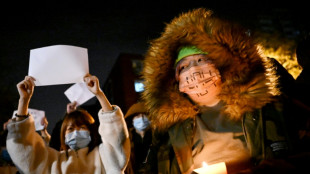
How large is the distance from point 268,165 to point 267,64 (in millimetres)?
1068

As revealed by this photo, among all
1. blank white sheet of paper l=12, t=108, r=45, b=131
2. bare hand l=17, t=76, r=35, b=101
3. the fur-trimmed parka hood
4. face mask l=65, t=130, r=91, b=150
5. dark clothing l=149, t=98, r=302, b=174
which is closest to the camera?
dark clothing l=149, t=98, r=302, b=174

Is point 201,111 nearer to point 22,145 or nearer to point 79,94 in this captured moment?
point 22,145

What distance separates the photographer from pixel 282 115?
6.66 feet

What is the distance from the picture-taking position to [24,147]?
265 centimetres

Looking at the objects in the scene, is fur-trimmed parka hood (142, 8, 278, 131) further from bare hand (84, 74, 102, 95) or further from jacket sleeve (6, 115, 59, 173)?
jacket sleeve (6, 115, 59, 173)

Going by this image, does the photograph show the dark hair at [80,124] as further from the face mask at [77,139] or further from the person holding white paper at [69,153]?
the person holding white paper at [69,153]

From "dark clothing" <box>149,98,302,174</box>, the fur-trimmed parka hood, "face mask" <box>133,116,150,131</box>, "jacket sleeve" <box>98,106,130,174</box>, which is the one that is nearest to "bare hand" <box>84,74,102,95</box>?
"jacket sleeve" <box>98,106,130,174</box>

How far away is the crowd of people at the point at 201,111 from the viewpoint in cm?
211

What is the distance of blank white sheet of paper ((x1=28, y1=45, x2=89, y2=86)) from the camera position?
2797 mm

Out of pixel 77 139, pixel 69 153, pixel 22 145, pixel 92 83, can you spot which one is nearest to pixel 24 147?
pixel 22 145

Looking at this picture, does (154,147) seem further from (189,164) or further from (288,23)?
(288,23)

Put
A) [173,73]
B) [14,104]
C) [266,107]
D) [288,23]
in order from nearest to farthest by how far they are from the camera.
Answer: [266,107], [173,73], [14,104], [288,23]

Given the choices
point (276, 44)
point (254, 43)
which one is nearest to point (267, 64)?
point (254, 43)

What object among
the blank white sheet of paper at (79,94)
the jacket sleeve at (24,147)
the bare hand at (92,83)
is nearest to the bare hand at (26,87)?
the jacket sleeve at (24,147)
